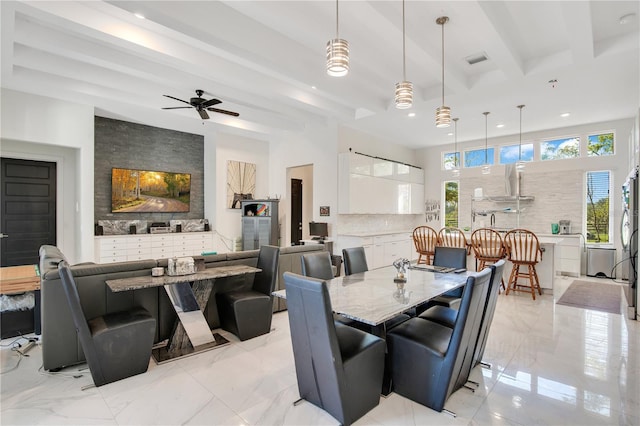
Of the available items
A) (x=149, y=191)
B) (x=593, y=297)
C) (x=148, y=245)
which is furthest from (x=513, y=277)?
(x=149, y=191)

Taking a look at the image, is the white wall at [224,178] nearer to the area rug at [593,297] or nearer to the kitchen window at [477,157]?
the kitchen window at [477,157]

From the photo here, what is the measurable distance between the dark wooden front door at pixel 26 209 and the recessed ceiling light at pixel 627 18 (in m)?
8.68

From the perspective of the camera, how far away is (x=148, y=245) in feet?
22.9

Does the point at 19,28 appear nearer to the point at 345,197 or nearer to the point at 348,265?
the point at 348,265

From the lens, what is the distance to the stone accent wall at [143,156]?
22.3ft

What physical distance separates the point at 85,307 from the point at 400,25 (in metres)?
4.15

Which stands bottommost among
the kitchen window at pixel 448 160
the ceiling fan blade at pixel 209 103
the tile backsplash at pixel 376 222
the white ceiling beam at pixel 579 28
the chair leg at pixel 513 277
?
the chair leg at pixel 513 277

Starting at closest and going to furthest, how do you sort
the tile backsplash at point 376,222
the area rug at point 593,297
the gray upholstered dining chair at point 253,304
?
the gray upholstered dining chair at point 253,304, the area rug at point 593,297, the tile backsplash at point 376,222

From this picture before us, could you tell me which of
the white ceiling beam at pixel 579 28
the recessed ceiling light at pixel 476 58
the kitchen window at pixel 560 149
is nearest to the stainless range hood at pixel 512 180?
the kitchen window at pixel 560 149

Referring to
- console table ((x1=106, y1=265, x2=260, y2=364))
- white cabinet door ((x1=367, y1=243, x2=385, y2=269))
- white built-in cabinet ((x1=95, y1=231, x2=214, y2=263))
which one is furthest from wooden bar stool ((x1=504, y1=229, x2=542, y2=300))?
white built-in cabinet ((x1=95, y1=231, x2=214, y2=263))

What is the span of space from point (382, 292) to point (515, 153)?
7.08 meters

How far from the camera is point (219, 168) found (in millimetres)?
7820

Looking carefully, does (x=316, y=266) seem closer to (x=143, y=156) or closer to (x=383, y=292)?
(x=383, y=292)

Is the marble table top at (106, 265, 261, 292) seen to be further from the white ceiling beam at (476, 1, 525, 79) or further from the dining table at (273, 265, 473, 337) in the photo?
the white ceiling beam at (476, 1, 525, 79)
